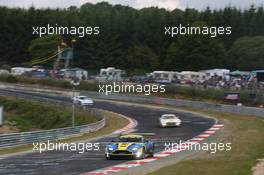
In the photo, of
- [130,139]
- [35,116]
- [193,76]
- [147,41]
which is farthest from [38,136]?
[147,41]

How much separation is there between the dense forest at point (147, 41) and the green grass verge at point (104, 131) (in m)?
47.1

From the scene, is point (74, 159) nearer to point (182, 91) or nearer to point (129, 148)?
point (129, 148)

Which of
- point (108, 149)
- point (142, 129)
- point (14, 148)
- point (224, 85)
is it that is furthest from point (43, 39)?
point (108, 149)

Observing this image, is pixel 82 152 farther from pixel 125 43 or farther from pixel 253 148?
pixel 125 43

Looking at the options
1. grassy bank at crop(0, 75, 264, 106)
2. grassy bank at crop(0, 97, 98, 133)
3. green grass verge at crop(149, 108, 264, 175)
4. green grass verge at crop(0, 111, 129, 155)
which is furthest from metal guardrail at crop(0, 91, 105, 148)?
grassy bank at crop(0, 75, 264, 106)

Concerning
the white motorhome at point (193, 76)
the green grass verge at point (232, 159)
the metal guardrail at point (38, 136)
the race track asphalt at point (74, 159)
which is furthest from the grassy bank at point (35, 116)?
the white motorhome at point (193, 76)

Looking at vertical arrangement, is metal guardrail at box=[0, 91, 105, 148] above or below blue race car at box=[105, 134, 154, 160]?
below

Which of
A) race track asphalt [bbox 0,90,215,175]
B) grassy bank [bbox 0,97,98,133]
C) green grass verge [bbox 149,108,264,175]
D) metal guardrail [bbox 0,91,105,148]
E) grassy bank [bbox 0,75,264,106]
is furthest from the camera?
grassy bank [bbox 0,75,264,106]

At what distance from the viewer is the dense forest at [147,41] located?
103m

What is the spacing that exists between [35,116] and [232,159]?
140ft

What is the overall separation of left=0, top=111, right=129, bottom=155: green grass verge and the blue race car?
7.35 metres

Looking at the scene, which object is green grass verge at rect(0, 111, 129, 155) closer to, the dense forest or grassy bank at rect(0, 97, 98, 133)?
grassy bank at rect(0, 97, 98, 133)

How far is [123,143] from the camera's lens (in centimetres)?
2330

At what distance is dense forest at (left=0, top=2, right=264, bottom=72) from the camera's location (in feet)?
339
